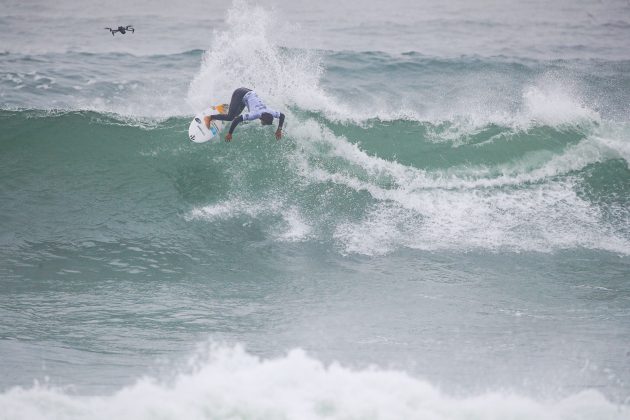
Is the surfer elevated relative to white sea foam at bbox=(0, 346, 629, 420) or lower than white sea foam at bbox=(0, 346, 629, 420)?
elevated

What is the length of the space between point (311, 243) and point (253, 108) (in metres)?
2.79

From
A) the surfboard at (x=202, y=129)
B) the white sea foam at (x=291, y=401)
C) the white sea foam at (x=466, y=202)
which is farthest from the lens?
the surfboard at (x=202, y=129)

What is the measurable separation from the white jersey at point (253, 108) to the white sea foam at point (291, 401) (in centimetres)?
533

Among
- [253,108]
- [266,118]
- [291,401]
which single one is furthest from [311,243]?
[291,401]

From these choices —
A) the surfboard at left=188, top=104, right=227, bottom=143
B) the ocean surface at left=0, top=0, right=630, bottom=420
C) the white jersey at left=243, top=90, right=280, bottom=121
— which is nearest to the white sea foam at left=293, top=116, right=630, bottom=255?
the ocean surface at left=0, top=0, right=630, bottom=420

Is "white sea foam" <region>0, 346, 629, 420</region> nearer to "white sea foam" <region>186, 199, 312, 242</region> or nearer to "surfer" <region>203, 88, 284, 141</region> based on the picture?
"white sea foam" <region>186, 199, 312, 242</region>

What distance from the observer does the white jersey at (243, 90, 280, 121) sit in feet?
36.3

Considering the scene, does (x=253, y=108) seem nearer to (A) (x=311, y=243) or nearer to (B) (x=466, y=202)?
(A) (x=311, y=243)

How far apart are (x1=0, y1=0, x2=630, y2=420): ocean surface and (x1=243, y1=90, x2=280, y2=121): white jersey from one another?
135cm

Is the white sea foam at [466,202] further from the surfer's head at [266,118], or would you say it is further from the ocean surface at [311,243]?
the surfer's head at [266,118]

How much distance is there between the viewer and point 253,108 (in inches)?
444

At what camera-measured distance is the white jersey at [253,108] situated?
1106 cm

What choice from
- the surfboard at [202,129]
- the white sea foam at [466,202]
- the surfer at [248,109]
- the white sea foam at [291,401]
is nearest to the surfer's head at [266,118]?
the surfer at [248,109]

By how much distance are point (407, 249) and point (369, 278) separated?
1.10 meters
